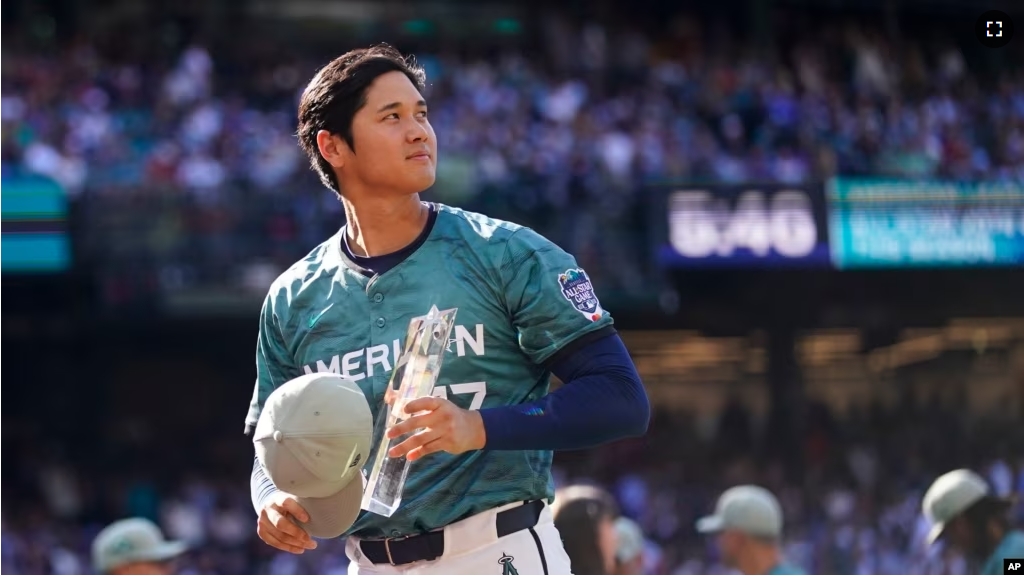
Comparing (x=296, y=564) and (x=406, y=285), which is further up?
(x=406, y=285)

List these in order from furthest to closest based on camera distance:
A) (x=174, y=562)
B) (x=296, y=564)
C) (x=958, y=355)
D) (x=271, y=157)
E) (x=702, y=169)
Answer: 1. (x=958, y=355)
2. (x=702, y=169)
3. (x=271, y=157)
4. (x=296, y=564)
5. (x=174, y=562)

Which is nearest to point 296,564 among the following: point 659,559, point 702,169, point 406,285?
point 659,559

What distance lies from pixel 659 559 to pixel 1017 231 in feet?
20.3

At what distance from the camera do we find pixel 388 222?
2.72m

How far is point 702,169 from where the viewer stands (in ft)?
48.9

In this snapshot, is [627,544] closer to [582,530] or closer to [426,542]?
[582,530]

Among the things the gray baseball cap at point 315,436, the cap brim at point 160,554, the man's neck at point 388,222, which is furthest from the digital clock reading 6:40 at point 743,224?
the gray baseball cap at point 315,436

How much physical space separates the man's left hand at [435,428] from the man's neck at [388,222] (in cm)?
54

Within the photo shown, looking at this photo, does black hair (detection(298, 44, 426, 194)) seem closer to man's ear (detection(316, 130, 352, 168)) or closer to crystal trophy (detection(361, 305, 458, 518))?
man's ear (detection(316, 130, 352, 168))

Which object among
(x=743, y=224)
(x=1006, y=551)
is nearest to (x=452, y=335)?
(x=1006, y=551)

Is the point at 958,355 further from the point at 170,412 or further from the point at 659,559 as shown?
the point at 170,412

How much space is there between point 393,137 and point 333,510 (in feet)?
2.27

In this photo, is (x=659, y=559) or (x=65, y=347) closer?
(x=659, y=559)

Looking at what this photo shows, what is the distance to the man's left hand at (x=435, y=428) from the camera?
2229 mm
